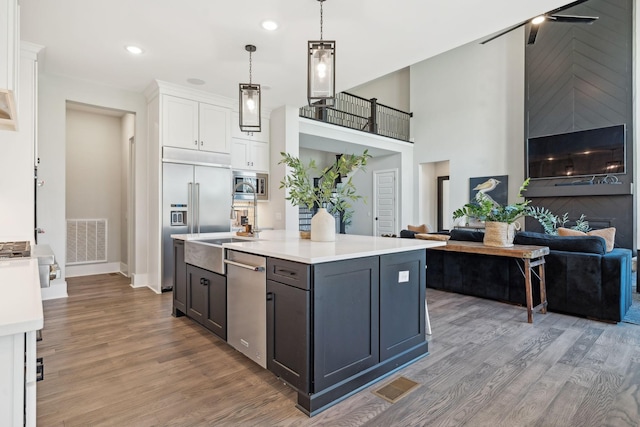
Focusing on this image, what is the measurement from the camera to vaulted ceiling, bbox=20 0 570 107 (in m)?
2.92

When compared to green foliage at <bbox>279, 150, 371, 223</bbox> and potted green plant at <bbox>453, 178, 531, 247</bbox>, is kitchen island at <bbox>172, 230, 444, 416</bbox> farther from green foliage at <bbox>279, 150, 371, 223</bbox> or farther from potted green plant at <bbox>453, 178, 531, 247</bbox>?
potted green plant at <bbox>453, 178, 531, 247</bbox>

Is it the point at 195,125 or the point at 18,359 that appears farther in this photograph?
the point at 195,125

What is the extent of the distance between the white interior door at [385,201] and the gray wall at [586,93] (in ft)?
A: 10.3

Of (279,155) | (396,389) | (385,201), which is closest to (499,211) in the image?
(396,389)

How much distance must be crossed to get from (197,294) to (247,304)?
97 centimetres

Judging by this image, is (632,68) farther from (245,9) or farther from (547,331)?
(245,9)

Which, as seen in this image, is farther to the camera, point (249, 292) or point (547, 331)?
point (547, 331)

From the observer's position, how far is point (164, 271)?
473cm

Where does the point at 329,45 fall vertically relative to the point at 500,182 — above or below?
above

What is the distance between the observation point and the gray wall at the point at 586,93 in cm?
599

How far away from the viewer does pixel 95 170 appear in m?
6.01

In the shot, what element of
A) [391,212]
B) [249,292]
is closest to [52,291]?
[249,292]

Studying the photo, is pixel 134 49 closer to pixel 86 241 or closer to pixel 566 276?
pixel 86 241

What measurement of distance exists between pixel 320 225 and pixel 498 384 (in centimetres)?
158
